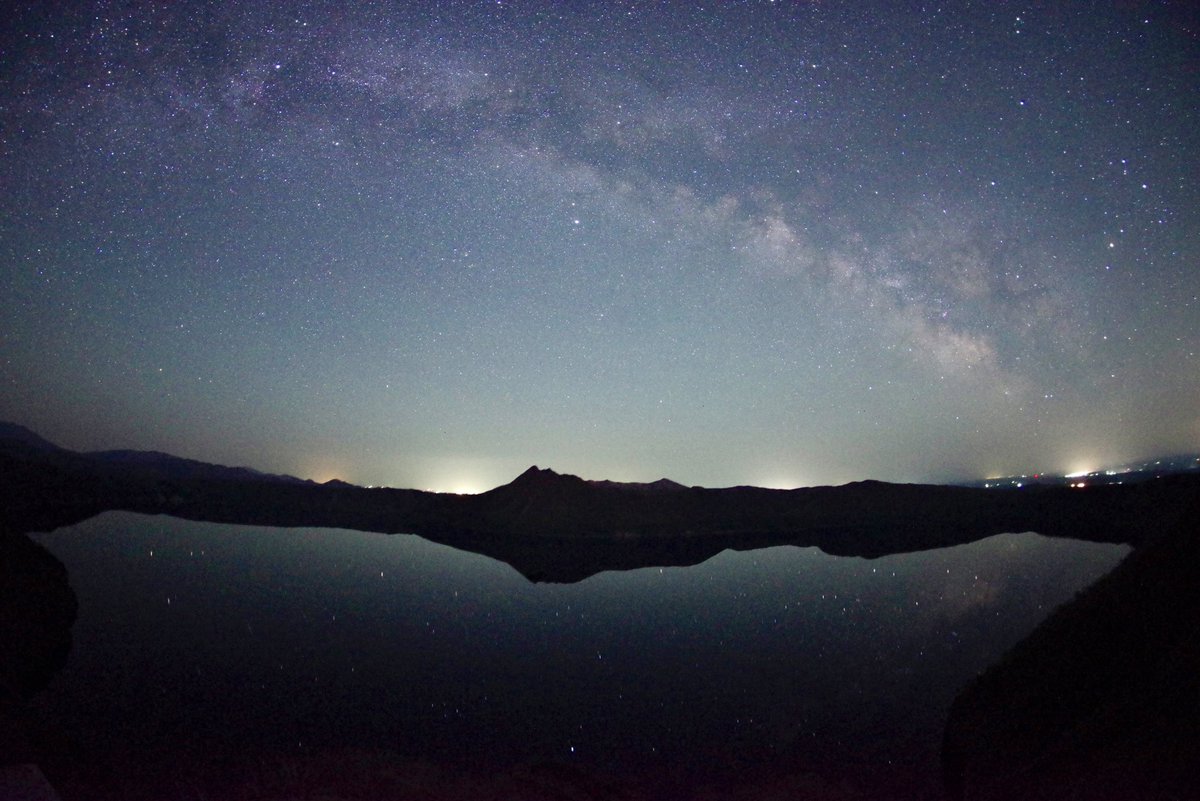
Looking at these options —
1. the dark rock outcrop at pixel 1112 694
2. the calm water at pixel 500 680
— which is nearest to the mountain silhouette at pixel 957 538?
the dark rock outcrop at pixel 1112 694

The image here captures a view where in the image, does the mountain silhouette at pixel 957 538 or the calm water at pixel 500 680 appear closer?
the mountain silhouette at pixel 957 538

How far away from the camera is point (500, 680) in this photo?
673 cm

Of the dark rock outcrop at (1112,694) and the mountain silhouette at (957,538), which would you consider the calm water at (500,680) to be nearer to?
the mountain silhouette at (957,538)

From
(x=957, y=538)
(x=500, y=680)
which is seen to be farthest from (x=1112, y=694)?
(x=957, y=538)

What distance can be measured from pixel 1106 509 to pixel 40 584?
4050cm

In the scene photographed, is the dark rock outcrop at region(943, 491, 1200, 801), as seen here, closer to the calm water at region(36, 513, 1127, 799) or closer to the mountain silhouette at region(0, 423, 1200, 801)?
the mountain silhouette at region(0, 423, 1200, 801)

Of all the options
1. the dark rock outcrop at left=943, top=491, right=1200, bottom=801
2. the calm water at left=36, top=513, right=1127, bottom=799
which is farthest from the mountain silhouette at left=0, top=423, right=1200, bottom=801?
the calm water at left=36, top=513, right=1127, bottom=799

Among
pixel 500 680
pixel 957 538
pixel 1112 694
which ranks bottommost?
pixel 500 680

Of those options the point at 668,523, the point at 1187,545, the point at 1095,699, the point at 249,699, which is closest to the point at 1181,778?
the point at 1095,699

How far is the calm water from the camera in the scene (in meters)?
4.54

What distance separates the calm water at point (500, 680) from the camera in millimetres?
4539

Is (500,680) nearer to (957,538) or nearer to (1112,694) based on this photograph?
(1112,694)

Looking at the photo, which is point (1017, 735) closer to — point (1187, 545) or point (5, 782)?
point (1187, 545)

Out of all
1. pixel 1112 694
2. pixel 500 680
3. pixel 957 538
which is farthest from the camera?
pixel 957 538
